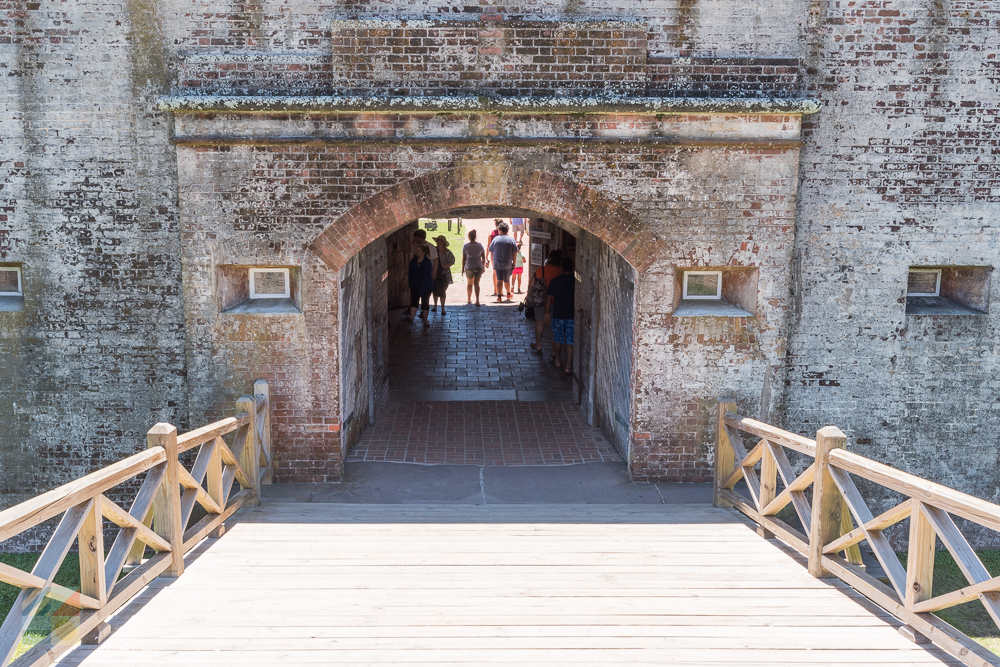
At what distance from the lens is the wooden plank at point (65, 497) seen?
12.4ft

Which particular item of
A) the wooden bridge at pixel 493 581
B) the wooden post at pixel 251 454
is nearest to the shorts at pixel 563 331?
the wooden bridge at pixel 493 581

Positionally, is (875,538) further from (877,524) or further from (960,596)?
(960,596)

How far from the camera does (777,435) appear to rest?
5.91 m

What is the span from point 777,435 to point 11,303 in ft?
23.1

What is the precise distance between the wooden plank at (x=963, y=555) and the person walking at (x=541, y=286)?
7.99 meters

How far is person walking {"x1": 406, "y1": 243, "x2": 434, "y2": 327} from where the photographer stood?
50.8 ft

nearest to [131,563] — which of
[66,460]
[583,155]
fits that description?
[66,460]

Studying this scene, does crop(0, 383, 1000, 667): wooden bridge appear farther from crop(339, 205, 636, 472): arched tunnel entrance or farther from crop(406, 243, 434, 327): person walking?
crop(406, 243, 434, 327): person walking

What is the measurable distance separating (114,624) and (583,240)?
754cm

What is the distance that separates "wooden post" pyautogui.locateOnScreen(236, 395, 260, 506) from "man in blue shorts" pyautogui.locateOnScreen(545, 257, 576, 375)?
5.77m

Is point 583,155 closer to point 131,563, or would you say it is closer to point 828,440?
point 828,440

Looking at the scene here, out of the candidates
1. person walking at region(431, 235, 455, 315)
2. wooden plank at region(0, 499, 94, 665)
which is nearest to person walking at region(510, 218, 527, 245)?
person walking at region(431, 235, 455, 315)

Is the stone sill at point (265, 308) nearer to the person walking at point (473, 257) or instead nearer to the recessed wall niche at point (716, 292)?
the recessed wall niche at point (716, 292)

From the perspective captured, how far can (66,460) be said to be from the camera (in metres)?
8.09
